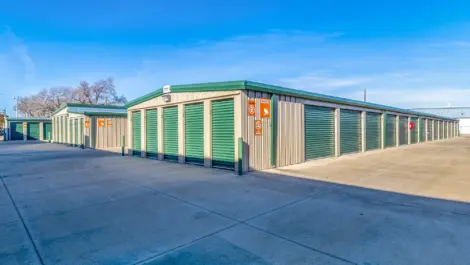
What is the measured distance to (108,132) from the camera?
2325 centimetres

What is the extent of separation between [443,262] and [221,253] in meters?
2.47

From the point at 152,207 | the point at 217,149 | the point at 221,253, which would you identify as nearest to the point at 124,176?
the point at 217,149

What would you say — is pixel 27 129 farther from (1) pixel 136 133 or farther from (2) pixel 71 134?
(1) pixel 136 133

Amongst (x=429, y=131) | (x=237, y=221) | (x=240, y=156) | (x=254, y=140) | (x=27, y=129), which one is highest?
(x=27, y=129)

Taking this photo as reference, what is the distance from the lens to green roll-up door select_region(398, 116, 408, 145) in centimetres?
2155

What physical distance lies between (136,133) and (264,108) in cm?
872

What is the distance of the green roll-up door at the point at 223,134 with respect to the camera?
356 inches

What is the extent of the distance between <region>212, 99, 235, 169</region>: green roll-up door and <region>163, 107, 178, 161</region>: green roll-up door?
2660 millimetres

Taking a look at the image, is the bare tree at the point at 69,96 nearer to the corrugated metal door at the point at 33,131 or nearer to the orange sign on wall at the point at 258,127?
the corrugated metal door at the point at 33,131

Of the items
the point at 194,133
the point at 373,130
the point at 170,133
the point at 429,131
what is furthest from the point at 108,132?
the point at 429,131

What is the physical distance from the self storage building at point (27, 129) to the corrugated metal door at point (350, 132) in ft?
130

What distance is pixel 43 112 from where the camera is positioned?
5516 cm

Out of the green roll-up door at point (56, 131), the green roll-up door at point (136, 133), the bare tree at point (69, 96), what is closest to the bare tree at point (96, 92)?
the bare tree at point (69, 96)

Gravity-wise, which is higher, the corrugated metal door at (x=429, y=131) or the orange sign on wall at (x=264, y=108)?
the orange sign on wall at (x=264, y=108)
